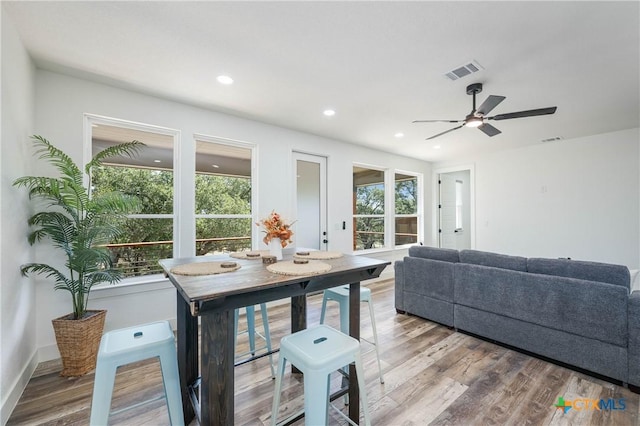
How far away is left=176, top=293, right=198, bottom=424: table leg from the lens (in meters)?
1.68

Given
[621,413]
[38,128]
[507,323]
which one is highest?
[38,128]

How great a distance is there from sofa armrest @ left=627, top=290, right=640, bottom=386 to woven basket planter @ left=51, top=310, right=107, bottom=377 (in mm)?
4218

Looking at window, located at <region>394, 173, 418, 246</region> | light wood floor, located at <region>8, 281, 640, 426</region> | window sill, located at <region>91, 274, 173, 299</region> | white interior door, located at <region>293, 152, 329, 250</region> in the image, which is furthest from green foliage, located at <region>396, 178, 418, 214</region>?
window sill, located at <region>91, 274, 173, 299</region>

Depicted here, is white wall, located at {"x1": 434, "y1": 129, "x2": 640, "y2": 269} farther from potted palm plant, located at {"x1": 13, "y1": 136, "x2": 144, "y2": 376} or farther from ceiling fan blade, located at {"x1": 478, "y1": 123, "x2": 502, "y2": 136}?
potted palm plant, located at {"x1": 13, "y1": 136, "x2": 144, "y2": 376}

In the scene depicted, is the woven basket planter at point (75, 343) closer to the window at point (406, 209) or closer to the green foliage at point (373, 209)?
the green foliage at point (373, 209)

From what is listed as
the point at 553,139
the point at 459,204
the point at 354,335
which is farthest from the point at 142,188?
the point at 459,204

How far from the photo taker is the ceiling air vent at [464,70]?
7.66 ft

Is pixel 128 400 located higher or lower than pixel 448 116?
lower

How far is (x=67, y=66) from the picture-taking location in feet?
7.86

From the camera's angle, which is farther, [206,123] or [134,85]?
[206,123]

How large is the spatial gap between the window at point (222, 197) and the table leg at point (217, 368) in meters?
2.34

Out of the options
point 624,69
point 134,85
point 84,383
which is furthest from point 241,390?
point 624,69

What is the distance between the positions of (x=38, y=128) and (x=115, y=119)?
0.59m

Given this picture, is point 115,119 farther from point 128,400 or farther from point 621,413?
point 621,413
